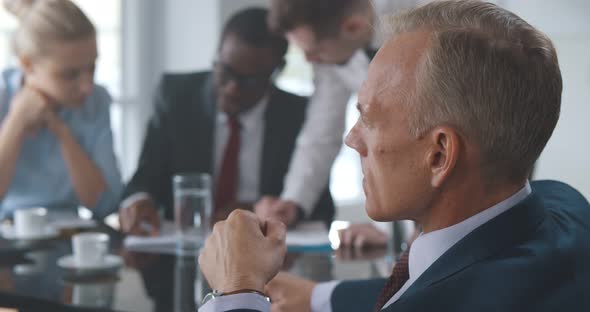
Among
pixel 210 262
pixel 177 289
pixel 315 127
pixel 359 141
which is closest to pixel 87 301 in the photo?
pixel 177 289

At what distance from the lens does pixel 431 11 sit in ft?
3.70

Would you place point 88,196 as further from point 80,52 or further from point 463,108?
point 463,108

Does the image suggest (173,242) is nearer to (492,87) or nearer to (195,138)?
(195,138)

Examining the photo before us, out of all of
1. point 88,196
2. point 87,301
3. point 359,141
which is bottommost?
point 88,196

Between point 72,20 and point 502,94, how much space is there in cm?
254

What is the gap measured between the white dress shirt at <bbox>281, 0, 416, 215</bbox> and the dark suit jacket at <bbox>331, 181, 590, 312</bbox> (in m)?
A: 2.07

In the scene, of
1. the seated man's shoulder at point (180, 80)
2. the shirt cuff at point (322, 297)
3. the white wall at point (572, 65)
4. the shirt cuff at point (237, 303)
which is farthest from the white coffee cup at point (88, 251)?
the white wall at point (572, 65)

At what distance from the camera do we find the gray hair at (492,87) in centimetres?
102

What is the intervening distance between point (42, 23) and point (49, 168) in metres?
0.58

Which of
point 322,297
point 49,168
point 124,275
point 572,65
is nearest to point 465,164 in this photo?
point 322,297

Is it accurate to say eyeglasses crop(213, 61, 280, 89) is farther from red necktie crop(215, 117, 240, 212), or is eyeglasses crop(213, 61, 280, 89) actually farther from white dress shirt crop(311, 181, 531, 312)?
white dress shirt crop(311, 181, 531, 312)

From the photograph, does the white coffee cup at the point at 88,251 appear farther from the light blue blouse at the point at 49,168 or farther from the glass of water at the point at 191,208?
the light blue blouse at the point at 49,168

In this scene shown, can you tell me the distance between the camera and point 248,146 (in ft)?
10.9

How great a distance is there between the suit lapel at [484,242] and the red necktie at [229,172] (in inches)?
90.5
